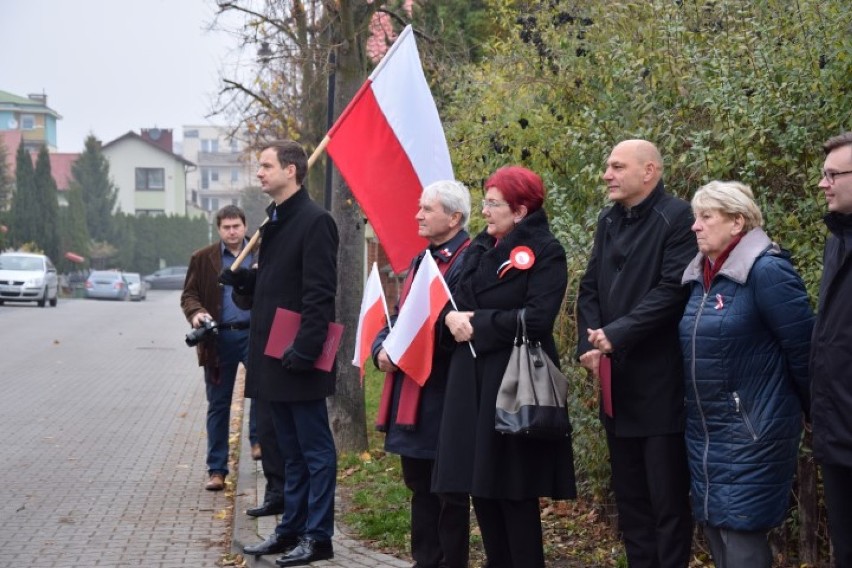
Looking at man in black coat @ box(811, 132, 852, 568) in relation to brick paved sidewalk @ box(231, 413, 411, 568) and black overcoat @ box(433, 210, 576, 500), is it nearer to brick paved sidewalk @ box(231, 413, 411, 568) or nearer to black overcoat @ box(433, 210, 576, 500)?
black overcoat @ box(433, 210, 576, 500)

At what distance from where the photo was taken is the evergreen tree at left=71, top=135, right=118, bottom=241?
102125mm

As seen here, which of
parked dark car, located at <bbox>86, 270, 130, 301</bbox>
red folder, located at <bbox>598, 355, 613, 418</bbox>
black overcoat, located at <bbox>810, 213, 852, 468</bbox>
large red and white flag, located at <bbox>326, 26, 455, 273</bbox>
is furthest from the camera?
parked dark car, located at <bbox>86, 270, 130, 301</bbox>

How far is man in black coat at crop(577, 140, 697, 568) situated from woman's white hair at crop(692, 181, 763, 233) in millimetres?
335

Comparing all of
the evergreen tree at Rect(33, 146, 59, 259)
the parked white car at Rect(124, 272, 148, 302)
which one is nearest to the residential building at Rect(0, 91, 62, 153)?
the evergreen tree at Rect(33, 146, 59, 259)

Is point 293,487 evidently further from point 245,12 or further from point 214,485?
point 245,12

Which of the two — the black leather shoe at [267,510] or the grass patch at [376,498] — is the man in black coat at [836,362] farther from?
the black leather shoe at [267,510]

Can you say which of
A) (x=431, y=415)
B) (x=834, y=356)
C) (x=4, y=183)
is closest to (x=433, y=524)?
(x=431, y=415)

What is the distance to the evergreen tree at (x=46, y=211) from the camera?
3344 inches

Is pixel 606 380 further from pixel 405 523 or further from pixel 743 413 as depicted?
pixel 405 523

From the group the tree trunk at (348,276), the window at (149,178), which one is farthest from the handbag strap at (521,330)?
the window at (149,178)

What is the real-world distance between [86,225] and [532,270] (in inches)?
3846

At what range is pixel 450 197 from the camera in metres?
6.20

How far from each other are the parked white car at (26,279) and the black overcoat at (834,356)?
39987 millimetres

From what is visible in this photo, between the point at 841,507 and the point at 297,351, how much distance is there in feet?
10.2
